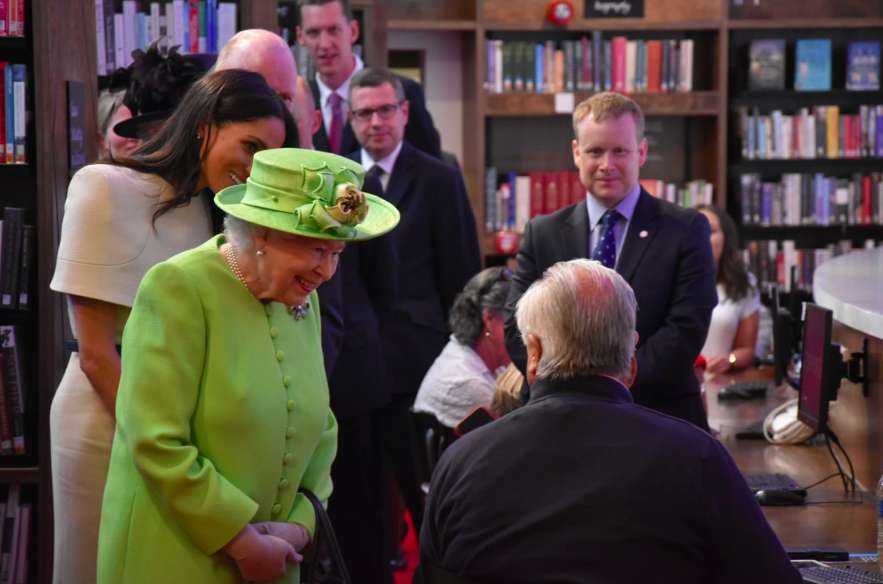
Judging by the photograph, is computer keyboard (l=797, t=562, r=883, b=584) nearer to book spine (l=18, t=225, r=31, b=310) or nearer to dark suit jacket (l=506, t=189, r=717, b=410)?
dark suit jacket (l=506, t=189, r=717, b=410)

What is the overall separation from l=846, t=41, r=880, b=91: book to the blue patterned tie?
19.2ft

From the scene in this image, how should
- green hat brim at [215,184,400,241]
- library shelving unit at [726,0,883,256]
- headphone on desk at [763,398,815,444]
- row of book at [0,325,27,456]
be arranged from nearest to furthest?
1. green hat brim at [215,184,400,241]
2. row of book at [0,325,27,456]
3. headphone on desk at [763,398,815,444]
4. library shelving unit at [726,0,883,256]

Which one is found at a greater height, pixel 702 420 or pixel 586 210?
pixel 586 210

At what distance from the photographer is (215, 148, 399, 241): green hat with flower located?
216 cm

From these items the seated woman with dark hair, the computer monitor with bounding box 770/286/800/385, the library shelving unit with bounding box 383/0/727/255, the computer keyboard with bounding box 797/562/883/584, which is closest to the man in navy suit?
the seated woman with dark hair

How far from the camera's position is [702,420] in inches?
138

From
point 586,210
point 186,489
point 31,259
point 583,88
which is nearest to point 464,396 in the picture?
point 586,210

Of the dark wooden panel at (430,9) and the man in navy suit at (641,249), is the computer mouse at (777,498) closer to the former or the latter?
the man in navy suit at (641,249)

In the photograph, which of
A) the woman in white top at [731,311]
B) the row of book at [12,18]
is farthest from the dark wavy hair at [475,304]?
the woman in white top at [731,311]

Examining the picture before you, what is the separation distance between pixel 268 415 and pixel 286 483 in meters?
0.14

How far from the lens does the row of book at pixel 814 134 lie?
877cm

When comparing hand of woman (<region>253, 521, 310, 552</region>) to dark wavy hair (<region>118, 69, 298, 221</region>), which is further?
dark wavy hair (<region>118, 69, 298, 221</region>)

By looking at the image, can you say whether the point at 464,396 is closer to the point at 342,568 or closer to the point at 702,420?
the point at 702,420

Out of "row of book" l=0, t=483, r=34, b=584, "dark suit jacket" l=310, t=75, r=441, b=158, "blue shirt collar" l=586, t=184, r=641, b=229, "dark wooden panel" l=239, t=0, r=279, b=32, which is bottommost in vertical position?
"row of book" l=0, t=483, r=34, b=584
